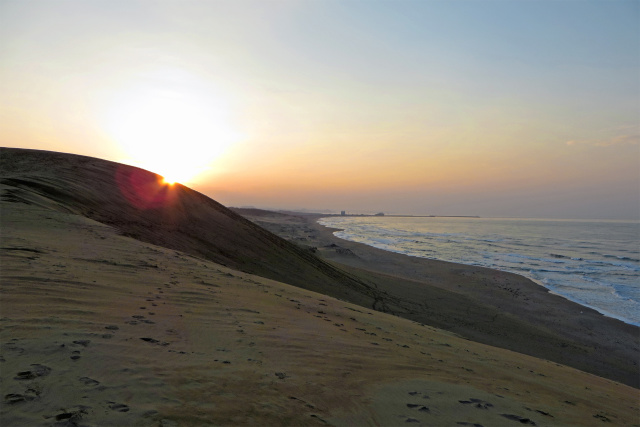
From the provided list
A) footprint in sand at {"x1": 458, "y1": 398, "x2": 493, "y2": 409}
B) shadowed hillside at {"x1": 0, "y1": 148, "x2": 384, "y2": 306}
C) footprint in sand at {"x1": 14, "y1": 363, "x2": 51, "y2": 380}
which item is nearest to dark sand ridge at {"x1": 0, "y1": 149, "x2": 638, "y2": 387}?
shadowed hillside at {"x1": 0, "y1": 148, "x2": 384, "y2": 306}

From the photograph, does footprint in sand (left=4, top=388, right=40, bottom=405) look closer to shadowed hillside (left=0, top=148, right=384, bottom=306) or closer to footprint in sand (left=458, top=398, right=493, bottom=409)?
footprint in sand (left=458, top=398, right=493, bottom=409)

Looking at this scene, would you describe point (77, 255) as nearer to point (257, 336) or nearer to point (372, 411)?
point (257, 336)

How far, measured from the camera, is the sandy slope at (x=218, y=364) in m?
2.57

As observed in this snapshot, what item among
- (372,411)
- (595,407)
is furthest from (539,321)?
(372,411)

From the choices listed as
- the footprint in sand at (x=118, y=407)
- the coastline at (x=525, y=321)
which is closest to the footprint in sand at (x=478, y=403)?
the footprint in sand at (x=118, y=407)

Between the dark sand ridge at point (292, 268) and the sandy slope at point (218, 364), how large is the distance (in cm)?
469

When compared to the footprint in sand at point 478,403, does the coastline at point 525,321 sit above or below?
below

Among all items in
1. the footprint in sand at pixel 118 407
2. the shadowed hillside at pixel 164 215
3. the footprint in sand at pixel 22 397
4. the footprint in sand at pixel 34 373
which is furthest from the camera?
the shadowed hillside at pixel 164 215

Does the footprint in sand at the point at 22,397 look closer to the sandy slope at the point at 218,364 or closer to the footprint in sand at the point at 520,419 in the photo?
the sandy slope at the point at 218,364

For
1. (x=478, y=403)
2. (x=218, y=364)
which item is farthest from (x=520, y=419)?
(x=218, y=364)

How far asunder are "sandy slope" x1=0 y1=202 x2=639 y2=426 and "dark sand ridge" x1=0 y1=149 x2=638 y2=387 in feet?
15.4

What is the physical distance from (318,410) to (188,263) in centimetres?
569

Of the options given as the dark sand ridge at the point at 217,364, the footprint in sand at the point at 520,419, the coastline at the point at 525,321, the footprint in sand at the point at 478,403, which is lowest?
the coastline at the point at 525,321

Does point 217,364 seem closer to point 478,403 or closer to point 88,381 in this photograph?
point 88,381
